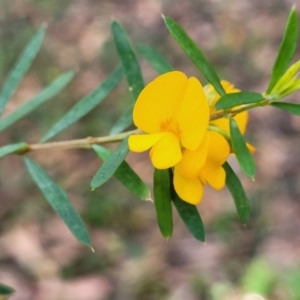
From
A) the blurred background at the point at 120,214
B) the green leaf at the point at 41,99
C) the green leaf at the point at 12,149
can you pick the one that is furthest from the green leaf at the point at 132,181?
the blurred background at the point at 120,214

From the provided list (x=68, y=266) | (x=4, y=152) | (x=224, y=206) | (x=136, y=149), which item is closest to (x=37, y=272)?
(x=68, y=266)

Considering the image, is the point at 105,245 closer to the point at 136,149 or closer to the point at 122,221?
the point at 122,221

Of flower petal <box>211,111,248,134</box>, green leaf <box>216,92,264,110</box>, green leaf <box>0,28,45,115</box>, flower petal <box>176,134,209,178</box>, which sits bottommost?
flower petal <box>211,111,248,134</box>

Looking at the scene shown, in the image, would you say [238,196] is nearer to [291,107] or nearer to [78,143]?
[291,107]

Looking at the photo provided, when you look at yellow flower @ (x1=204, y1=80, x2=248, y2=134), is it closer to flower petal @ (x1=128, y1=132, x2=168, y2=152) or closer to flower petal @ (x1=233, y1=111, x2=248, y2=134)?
flower petal @ (x1=233, y1=111, x2=248, y2=134)

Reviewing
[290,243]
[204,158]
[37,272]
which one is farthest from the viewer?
[290,243]

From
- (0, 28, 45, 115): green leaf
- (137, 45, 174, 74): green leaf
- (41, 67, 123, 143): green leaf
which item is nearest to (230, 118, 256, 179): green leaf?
(137, 45, 174, 74): green leaf
